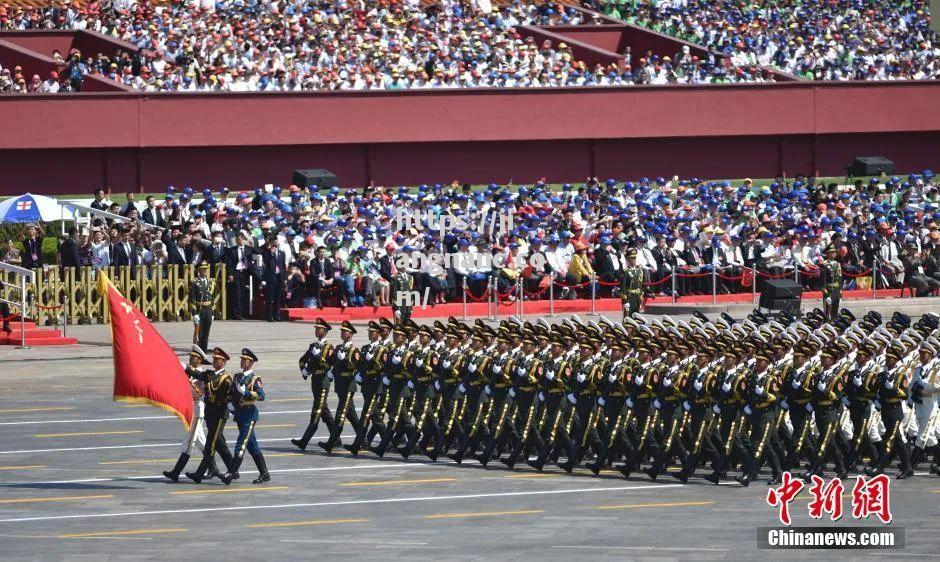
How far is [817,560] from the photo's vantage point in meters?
15.7

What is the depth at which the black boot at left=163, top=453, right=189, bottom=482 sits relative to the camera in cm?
2019

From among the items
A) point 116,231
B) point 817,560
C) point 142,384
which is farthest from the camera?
point 116,231

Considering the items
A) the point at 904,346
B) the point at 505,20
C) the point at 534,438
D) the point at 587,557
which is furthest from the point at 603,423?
the point at 505,20

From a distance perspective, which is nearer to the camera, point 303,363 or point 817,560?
→ point 817,560

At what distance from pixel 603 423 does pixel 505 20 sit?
27.5 meters

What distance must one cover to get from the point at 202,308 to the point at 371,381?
8488 mm

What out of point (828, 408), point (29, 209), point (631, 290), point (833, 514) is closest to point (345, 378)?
point (828, 408)

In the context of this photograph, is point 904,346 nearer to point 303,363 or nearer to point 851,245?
point 303,363

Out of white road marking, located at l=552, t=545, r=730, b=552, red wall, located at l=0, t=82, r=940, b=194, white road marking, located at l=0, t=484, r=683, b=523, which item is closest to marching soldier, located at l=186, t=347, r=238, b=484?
white road marking, located at l=0, t=484, r=683, b=523

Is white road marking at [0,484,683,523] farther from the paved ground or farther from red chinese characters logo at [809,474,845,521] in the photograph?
red chinese characters logo at [809,474,845,521]

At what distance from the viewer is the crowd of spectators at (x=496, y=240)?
34844 mm

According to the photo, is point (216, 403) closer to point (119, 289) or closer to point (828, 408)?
point (828, 408)

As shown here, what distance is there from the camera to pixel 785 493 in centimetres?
1862

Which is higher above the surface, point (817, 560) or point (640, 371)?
point (640, 371)
